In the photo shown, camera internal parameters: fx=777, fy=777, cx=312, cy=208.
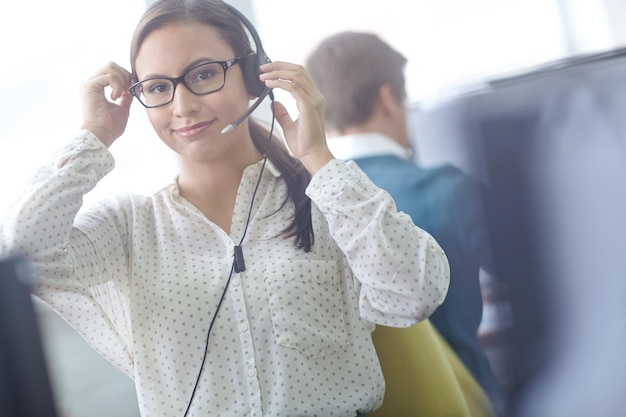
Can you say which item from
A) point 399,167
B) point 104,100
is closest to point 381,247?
point 104,100

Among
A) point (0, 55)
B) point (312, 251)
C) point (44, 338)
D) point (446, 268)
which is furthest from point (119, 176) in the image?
point (44, 338)

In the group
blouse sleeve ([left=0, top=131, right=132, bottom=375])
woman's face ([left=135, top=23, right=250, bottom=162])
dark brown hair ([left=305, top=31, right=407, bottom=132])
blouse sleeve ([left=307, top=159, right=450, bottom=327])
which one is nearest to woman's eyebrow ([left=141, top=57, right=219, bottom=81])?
woman's face ([left=135, top=23, right=250, bottom=162])

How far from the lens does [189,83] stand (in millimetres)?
1150

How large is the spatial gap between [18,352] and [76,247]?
617 millimetres

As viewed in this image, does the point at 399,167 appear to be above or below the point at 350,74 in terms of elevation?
below

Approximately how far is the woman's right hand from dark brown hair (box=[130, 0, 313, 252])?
Result: 0.03 metres

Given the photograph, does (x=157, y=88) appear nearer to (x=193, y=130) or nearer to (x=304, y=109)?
(x=193, y=130)

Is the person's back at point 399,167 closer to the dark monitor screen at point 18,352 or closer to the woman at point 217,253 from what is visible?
the woman at point 217,253

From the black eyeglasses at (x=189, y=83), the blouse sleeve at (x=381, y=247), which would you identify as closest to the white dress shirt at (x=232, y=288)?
the blouse sleeve at (x=381, y=247)

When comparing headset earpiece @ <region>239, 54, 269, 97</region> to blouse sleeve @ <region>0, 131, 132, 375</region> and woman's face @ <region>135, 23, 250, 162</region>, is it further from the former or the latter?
blouse sleeve @ <region>0, 131, 132, 375</region>

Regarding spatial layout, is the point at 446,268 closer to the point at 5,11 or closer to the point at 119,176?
the point at 119,176

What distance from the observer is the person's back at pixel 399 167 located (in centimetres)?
149

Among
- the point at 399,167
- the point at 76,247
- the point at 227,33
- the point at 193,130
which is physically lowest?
the point at 399,167

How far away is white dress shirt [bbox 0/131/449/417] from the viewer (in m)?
1.08
